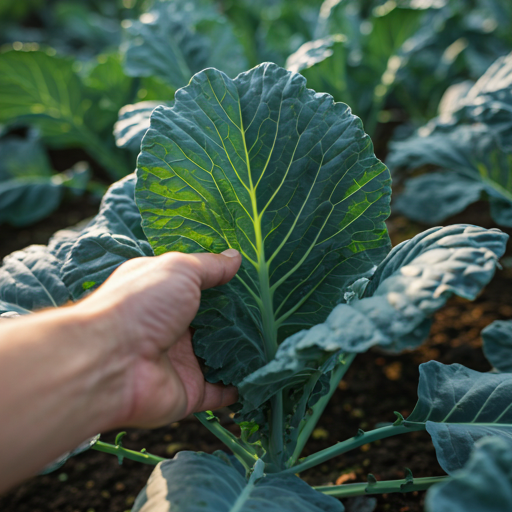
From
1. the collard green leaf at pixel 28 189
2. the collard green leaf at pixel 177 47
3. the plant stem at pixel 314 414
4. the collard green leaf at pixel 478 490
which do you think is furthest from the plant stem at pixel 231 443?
the collard green leaf at pixel 28 189

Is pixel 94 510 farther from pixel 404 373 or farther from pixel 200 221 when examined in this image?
pixel 404 373

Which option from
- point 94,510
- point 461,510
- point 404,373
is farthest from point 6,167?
point 461,510

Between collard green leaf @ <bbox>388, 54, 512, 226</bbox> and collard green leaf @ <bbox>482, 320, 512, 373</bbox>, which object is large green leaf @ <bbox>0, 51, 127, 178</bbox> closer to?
collard green leaf @ <bbox>388, 54, 512, 226</bbox>

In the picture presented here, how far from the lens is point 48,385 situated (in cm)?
68

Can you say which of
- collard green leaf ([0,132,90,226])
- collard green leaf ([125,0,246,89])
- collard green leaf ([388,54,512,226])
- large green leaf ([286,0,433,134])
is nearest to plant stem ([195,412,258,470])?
collard green leaf ([388,54,512,226])

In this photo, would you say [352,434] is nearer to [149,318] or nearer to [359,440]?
[359,440]

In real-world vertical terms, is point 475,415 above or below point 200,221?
below

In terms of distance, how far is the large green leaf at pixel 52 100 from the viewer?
248 centimetres

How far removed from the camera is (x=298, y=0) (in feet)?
13.6

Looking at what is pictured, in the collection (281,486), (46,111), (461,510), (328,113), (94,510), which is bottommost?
(94,510)

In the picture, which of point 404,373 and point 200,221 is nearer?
point 200,221

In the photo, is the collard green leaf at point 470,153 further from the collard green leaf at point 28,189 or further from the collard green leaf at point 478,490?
the collard green leaf at point 28,189

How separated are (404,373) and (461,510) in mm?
1168

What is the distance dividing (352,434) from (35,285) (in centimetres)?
104
